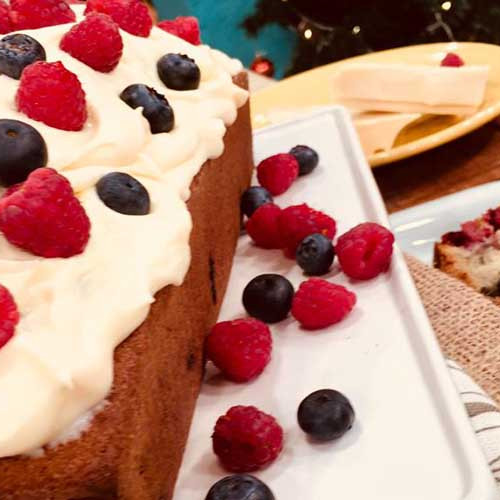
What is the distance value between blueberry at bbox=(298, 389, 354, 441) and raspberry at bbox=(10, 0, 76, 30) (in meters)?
0.90

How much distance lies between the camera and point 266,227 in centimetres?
165

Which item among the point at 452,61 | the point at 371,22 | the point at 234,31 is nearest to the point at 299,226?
the point at 452,61

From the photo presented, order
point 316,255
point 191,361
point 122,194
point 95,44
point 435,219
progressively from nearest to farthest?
1. point 122,194
2. point 191,361
3. point 95,44
4. point 316,255
5. point 435,219

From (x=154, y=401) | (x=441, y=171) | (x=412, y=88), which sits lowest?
(x=154, y=401)

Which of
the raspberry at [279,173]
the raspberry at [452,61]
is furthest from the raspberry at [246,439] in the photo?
the raspberry at [452,61]

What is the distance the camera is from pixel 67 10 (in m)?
1.61

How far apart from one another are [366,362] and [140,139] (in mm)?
499

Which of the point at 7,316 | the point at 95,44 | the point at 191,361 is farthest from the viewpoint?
the point at 95,44

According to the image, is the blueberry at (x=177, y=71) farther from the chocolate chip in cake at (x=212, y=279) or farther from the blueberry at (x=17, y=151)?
the blueberry at (x=17, y=151)

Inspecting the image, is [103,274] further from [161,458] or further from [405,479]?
[405,479]

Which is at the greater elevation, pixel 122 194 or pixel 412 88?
pixel 412 88

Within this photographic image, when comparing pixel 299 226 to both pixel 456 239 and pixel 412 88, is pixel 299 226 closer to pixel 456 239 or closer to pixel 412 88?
pixel 456 239

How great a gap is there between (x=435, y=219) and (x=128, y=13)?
97cm

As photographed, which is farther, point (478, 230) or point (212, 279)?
point (478, 230)
